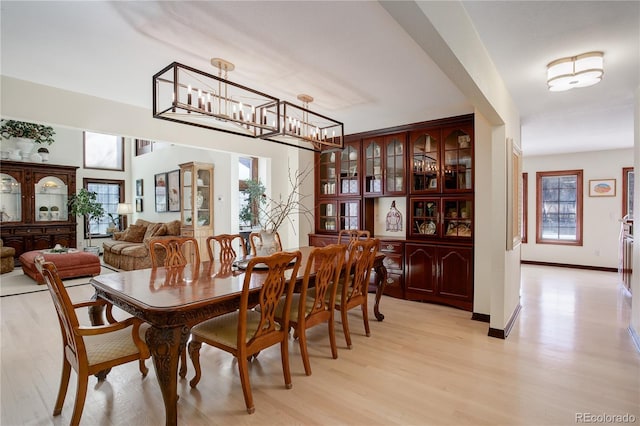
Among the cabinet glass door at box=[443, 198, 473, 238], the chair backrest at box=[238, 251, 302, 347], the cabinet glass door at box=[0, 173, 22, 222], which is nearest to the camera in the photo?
the chair backrest at box=[238, 251, 302, 347]

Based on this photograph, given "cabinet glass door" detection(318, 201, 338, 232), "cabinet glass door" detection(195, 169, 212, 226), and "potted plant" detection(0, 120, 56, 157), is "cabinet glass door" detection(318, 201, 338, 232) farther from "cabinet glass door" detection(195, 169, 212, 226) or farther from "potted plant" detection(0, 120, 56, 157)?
"potted plant" detection(0, 120, 56, 157)

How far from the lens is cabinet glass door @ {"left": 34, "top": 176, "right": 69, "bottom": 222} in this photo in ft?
24.6

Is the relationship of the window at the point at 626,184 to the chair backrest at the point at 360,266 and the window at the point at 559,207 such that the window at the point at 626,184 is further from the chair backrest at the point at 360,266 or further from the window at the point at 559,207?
the chair backrest at the point at 360,266

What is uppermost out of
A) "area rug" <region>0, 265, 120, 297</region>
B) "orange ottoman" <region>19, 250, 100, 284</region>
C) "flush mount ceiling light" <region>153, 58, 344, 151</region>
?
"flush mount ceiling light" <region>153, 58, 344, 151</region>

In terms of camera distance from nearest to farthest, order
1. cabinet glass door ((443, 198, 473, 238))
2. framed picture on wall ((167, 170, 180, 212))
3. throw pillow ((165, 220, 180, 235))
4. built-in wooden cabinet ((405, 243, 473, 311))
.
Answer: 1. built-in wooden cabinet ((405, 243, 473, 311))
2. cabinet glass door ((443, 198, 473, 238))
3. throw pillow ((165, 220, 180, 235))
4. framed picture on wall ((167, 170, 180, 212))

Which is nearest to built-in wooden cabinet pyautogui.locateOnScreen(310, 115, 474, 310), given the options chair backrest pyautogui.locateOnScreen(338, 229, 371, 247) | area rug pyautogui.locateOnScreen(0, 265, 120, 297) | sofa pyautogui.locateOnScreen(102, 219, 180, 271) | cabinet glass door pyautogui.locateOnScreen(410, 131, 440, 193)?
cabinet glass door pyautogui.locateOnScreen(410, 131, 440, 193)

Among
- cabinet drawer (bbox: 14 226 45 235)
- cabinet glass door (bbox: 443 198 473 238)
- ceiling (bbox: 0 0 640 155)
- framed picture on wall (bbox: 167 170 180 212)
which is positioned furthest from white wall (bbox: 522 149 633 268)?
cabinet drawer (bbox: 14 226 45 235)

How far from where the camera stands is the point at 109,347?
6.19 ft

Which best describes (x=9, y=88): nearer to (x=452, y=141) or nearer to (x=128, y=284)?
(x=128, y=284)

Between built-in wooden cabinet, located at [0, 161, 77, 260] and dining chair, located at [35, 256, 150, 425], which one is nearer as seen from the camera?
dining chair, located at [35, 256, 150, 425]

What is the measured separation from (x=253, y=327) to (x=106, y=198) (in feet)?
30.3

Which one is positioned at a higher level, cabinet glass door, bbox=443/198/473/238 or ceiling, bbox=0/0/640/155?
ceiling, bbox=0/0/640/155

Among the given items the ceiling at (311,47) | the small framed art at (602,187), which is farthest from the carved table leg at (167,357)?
the small framed art at (602,187)

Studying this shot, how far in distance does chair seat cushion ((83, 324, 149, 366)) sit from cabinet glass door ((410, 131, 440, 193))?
3735mm
